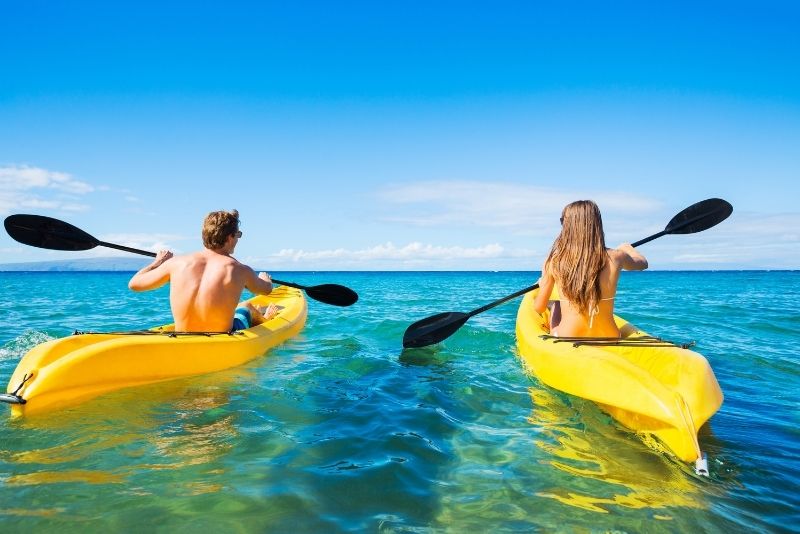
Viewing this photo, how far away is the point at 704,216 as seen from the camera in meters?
5.89

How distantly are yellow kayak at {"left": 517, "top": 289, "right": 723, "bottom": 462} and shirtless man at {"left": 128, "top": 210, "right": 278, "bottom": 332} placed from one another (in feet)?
9.73

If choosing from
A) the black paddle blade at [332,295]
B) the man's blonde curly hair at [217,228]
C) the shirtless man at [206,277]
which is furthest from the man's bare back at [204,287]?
the black paddle blade at [332,295]

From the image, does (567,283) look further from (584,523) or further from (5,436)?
(5,436)

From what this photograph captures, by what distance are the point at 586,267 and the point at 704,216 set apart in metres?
2.74

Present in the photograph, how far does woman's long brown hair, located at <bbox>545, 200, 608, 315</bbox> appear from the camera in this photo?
411 centimetres

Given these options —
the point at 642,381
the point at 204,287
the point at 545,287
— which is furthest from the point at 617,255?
the point at 204,287

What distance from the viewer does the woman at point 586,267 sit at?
4117 millimetres

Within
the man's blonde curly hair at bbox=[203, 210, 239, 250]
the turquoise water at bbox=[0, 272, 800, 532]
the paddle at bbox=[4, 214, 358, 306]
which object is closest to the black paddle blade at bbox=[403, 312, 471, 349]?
the turquoise water at bbox=[0, 272, 800, 532]

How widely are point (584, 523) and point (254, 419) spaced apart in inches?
94.9

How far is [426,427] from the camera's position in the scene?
3701mm

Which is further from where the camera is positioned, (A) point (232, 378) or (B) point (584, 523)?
(A) point (232, 378)

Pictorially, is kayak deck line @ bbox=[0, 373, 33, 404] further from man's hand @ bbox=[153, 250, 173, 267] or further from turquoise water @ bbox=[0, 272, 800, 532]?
man's hand @ bbox=[153, 250, 173, 267]

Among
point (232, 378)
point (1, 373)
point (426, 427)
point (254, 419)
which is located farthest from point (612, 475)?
point (1, 373)

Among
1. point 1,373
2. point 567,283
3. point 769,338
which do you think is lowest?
point 1,373
